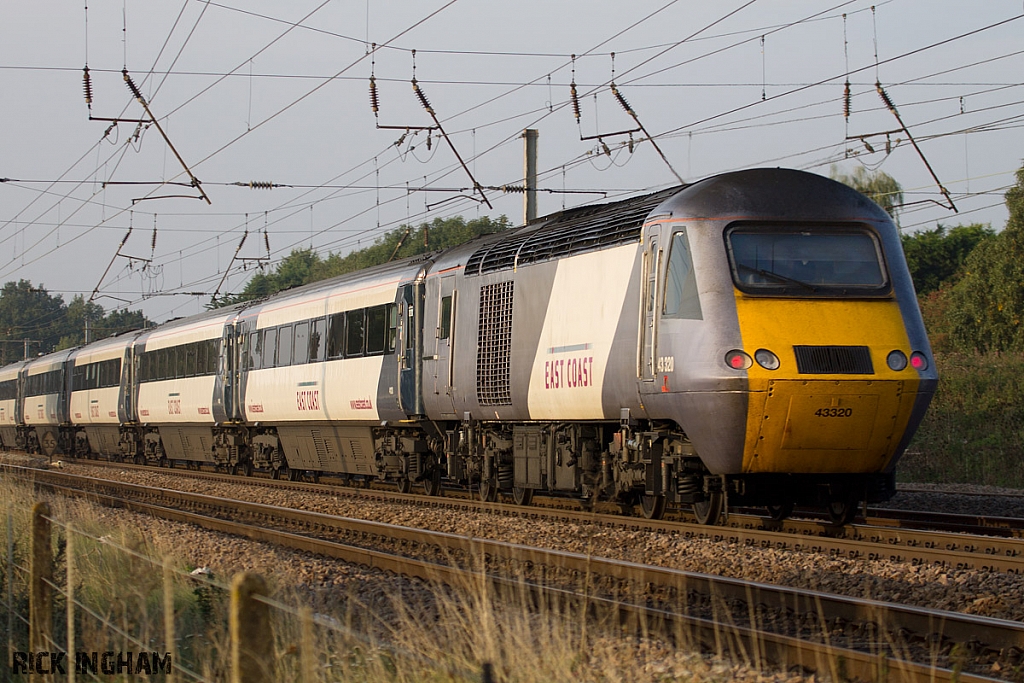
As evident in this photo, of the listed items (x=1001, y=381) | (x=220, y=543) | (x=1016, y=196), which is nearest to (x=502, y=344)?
(x=220, y=543)

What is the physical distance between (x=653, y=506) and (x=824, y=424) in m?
2.95

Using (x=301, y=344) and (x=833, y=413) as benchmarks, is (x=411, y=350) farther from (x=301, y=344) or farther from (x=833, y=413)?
(x=833, y=413)

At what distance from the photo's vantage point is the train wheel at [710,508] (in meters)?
11.8

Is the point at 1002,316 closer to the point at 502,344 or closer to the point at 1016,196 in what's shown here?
the point at 1016,196

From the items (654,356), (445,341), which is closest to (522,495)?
(445,341)

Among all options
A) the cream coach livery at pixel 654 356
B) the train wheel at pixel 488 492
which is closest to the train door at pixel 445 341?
the cream coach livery at pixel 654 356

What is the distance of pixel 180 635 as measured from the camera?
791 cm

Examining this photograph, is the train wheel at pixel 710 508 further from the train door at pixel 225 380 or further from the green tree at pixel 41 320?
the green tree at pixel 41 320

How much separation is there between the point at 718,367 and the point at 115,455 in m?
29.9

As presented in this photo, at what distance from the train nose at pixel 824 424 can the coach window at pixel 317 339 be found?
1113cm

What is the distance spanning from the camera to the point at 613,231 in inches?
486

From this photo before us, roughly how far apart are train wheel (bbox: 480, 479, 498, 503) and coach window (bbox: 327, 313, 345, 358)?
4.61m

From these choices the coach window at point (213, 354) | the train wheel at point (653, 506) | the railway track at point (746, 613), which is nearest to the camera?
the railway track at point (746, 613)

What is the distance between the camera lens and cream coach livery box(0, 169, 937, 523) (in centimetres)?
1033
